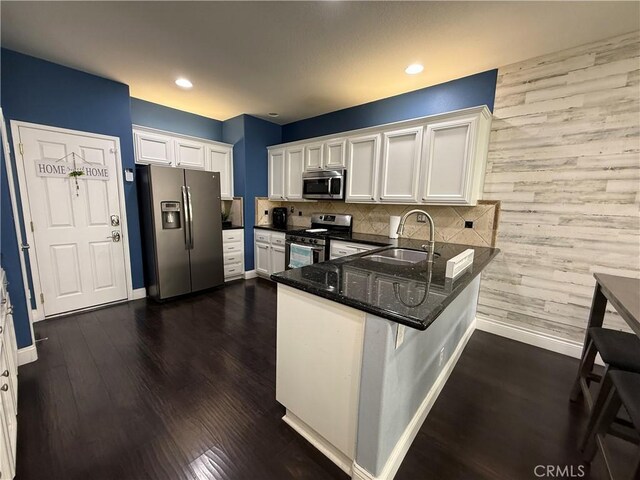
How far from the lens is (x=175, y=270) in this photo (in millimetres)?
3443

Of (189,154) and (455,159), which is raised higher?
(189,154)

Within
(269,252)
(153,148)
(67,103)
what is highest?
(67,103)

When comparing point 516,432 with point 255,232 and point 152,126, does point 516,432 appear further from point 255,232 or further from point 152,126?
point 152,126

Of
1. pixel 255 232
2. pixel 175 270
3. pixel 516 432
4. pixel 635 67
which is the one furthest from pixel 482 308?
pixel 175 270

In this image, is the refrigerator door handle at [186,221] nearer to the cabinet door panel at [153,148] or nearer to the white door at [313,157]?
the cabinet door panel at [153,148]

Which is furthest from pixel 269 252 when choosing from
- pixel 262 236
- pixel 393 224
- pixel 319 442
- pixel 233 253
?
pixel 319 442

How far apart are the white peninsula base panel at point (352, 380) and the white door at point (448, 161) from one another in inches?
60.1

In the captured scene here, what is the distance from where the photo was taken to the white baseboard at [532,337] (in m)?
2.40

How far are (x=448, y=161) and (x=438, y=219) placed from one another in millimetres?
702

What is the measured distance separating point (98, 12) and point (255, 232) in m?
3.10

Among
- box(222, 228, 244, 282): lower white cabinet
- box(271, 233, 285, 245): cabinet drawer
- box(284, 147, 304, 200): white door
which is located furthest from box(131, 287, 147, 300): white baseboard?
box(284, 147, 304, 200): white door

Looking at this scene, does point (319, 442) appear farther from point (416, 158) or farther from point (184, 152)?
point (184, 152)

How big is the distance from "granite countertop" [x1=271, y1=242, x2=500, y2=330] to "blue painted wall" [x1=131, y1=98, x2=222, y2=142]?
3.76m
